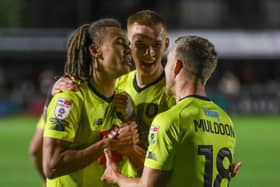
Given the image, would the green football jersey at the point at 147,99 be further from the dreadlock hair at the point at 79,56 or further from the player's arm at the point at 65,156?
the player's arm at the point at 65,156

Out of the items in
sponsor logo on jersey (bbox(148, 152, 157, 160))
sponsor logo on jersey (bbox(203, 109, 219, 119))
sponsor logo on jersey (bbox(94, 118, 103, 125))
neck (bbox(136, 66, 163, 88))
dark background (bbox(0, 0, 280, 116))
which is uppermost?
dark background (bbox(0, 0, 280, 116))

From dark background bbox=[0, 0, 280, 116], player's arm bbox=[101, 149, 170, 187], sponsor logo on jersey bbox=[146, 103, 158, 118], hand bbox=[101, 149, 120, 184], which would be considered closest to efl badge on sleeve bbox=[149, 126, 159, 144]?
player's arm bbox=[101, 149, 170, 187]

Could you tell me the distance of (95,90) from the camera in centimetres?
625

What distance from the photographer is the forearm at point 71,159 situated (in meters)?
5.90

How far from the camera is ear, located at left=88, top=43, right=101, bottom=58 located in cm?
625

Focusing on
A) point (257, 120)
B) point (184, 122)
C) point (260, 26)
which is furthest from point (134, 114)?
point (260, 26)

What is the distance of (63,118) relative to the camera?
235 inches

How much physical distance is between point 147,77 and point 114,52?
2.34 ft

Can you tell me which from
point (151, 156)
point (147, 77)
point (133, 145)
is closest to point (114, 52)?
point (133, 145)

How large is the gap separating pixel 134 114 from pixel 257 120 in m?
24.7

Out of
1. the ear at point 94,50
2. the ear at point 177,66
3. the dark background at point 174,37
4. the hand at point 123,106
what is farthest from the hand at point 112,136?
the dark background at point 174,37

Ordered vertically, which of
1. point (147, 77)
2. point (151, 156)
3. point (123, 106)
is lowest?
point (151, 156)

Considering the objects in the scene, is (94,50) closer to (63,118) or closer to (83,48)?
(83,48)

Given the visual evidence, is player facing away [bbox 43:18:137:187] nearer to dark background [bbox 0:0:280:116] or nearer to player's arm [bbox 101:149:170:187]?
player's arm [bbox 101:149:170:187]
